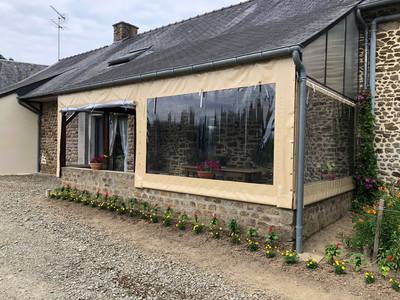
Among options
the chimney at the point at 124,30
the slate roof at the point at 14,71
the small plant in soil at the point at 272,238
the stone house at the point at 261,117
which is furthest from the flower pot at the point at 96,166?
the slate roof at the point at 14,71

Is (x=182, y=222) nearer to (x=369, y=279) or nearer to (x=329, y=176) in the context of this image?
(x=329, y=176)

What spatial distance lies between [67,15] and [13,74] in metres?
4.48

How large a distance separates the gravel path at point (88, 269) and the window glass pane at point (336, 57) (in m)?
3.77

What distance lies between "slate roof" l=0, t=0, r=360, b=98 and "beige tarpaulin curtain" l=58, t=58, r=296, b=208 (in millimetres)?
273

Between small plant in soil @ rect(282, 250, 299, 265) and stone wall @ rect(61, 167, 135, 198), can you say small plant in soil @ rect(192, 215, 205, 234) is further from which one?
stone wall @ rect(61, 167, 135, 198)

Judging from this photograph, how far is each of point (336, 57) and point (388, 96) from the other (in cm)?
176

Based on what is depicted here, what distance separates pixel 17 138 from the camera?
12.8m

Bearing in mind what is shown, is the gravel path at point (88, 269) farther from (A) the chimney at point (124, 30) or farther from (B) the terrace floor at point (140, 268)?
(A) the chimney at point (124, 30)

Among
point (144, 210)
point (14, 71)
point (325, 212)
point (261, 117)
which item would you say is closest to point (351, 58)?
point (261, 117)

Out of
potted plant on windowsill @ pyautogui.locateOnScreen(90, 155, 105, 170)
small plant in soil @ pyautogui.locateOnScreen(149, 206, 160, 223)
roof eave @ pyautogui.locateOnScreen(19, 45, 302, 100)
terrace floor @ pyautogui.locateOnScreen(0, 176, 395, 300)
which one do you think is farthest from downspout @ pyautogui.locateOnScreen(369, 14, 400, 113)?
potted plant on windowsill @ pyautogui.locateOnScreen(90, 155, 105, 170)

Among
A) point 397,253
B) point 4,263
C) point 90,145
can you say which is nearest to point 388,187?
point 397,253

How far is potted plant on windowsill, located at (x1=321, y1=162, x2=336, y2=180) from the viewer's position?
5330 mm

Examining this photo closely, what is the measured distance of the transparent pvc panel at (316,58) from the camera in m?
4.68

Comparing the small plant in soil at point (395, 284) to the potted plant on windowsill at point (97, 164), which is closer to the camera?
the small plant in soil at point (395, 284)
